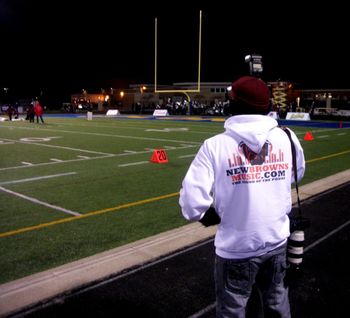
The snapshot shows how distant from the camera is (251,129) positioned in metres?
2.19

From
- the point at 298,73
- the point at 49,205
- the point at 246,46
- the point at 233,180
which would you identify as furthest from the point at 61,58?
the point at 233,180

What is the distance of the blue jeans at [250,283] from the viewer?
2.18 m

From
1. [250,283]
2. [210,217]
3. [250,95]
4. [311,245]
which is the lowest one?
[311,245]

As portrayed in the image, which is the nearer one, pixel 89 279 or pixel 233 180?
pixel 233 180

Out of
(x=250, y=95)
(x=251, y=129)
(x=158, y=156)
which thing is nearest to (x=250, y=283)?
(x=251, y=129)

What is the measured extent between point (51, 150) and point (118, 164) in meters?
3.94

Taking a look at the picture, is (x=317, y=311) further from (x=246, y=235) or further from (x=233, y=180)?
(x=233, y=180)

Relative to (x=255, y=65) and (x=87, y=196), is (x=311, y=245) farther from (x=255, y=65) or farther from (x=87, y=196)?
(x=255, y=65)

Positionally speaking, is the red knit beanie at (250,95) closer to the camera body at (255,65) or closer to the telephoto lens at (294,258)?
the telephoto lens at (294,258)

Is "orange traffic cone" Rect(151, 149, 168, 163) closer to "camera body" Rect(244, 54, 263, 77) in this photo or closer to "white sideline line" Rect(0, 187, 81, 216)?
"camera body" Rect(244, 54, 263, 77)

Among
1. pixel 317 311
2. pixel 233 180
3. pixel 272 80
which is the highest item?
pixel 272 80

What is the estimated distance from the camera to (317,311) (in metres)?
3.46

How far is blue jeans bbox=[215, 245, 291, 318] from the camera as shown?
7.16 feet

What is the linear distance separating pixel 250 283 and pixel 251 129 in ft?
2.80
